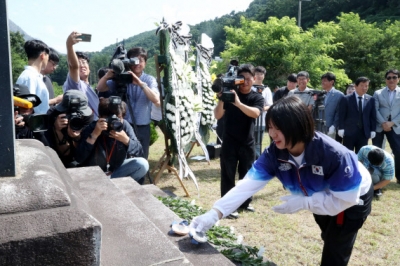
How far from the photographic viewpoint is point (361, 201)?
7.22ft

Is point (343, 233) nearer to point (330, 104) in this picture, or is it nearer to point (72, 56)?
point (72, 56)

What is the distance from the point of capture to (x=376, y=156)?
3.25 m

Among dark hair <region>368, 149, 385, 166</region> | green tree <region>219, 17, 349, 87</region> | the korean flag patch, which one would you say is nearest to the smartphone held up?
the korean flag patch

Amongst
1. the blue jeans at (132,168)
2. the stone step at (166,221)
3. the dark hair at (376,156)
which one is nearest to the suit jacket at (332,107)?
the dark hair at (376,156)

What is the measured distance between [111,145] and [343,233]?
214cm

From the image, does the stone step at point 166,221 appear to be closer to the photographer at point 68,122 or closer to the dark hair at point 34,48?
the photographer at point 68,122

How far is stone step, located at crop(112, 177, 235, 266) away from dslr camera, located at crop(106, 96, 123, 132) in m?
0.46

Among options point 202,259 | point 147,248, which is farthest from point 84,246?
point 202,259

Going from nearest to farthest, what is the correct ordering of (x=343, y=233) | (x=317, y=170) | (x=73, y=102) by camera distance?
1. (x=317, y=170)
2. (x=343, y=233)
3. (x=73, y=102)

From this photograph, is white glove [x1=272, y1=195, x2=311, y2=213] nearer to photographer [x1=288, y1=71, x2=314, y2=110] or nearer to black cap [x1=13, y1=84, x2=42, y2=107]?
black cap [x1=13, y1=84, x2=42, y2=107]

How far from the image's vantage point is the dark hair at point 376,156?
323cm

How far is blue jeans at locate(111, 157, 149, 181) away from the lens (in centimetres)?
362

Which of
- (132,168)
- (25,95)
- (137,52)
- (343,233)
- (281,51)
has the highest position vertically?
(281,51)

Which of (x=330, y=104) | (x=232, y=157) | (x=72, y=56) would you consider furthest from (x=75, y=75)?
(x=330, y=104)
